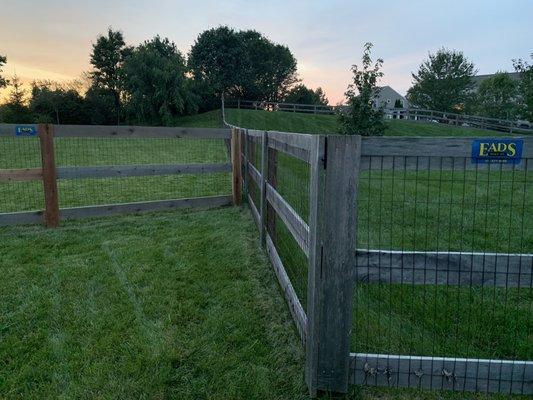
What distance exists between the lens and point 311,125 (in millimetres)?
27281

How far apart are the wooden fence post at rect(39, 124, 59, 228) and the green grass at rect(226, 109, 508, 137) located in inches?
774

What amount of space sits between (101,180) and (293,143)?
7989 mm

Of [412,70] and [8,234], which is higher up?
[412,70]

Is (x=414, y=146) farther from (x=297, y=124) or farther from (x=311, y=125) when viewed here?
(x=297, y=124)

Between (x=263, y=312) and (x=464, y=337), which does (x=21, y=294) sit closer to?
(x=263, y=312)

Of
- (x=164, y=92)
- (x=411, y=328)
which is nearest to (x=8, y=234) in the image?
(x=411, y=328)

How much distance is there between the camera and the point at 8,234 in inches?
224

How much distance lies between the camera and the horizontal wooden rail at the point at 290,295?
111 inches

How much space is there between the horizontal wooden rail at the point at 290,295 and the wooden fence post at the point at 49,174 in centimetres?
357

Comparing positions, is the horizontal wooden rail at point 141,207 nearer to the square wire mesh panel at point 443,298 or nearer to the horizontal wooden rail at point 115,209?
the horizontal wooden rail at point 115,209

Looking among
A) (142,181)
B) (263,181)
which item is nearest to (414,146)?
(263,181)

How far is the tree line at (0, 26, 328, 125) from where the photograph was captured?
98.5 feet

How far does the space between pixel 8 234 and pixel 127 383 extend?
4.25 m

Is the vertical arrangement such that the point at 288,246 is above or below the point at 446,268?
below
